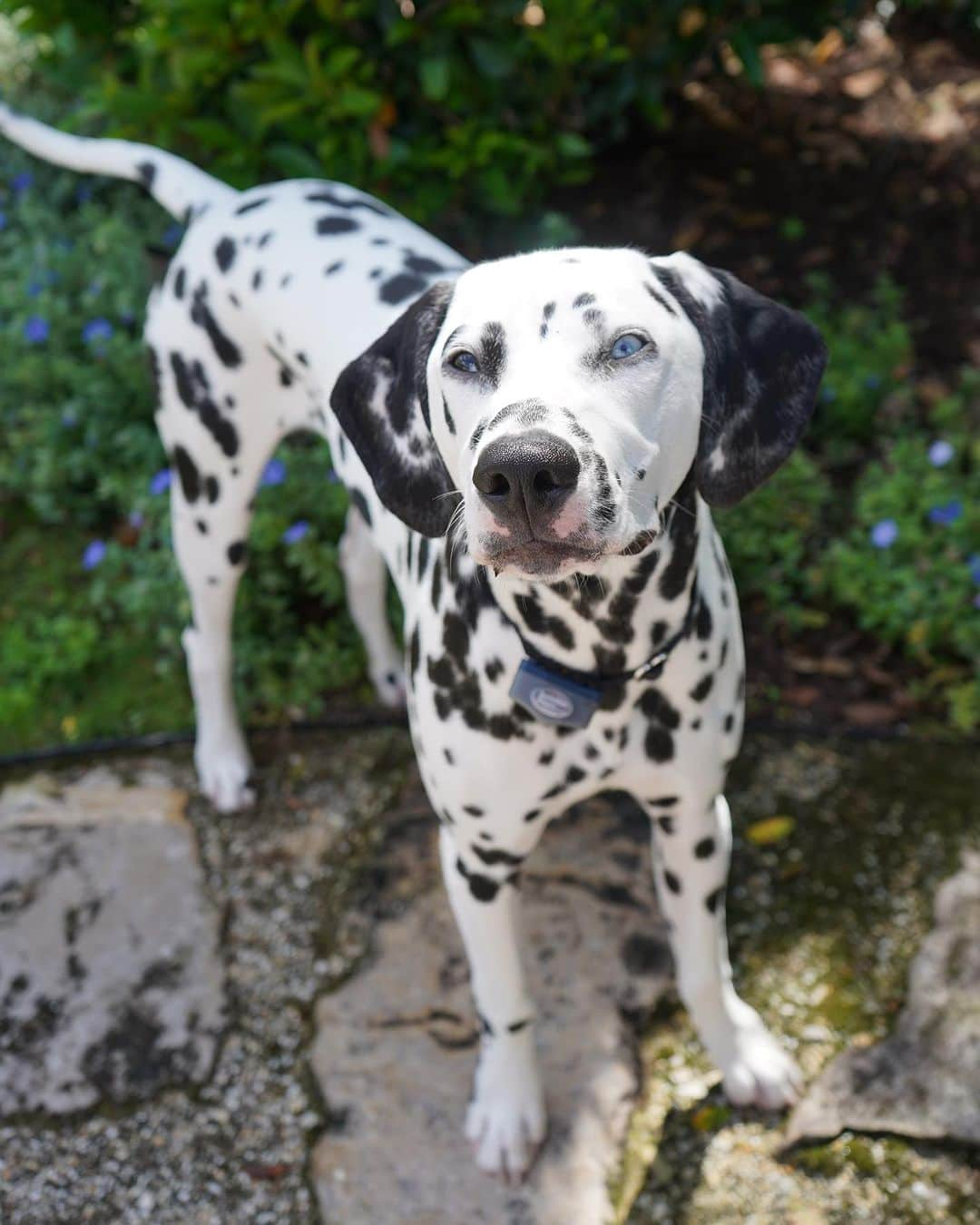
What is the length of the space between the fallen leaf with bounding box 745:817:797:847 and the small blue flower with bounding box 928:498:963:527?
1.03 m

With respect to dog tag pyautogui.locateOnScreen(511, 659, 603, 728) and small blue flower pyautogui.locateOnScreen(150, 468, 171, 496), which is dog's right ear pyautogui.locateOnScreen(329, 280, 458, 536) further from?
small blue flower pyautogui.locateOnScreen(150, 468, 171, 496)

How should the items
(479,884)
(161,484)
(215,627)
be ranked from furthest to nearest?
(161,484) → (215,627) → (479,884)

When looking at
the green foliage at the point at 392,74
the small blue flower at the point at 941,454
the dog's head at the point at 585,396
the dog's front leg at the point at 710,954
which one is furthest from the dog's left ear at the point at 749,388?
the green foliage at the point at 392,74

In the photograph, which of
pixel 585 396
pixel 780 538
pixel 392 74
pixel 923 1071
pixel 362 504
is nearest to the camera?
pixel 585 396

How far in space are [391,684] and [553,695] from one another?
1.80 m

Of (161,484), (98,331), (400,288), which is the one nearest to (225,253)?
(400,288)

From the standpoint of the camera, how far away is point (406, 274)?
305 centimetres

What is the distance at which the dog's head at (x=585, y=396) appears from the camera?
6.48 feet

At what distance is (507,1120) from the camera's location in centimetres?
291

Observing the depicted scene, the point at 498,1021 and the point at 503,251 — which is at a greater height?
the point at 503,251

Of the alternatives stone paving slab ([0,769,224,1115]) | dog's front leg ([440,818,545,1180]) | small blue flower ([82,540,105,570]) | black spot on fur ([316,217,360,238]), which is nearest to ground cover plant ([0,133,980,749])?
small blue flower ([82,540,105,570])

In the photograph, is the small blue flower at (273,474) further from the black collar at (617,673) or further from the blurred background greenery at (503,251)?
the black collar at (617,673)

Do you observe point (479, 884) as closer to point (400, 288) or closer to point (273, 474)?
point (400, 288)

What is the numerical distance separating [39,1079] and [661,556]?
2048mm
